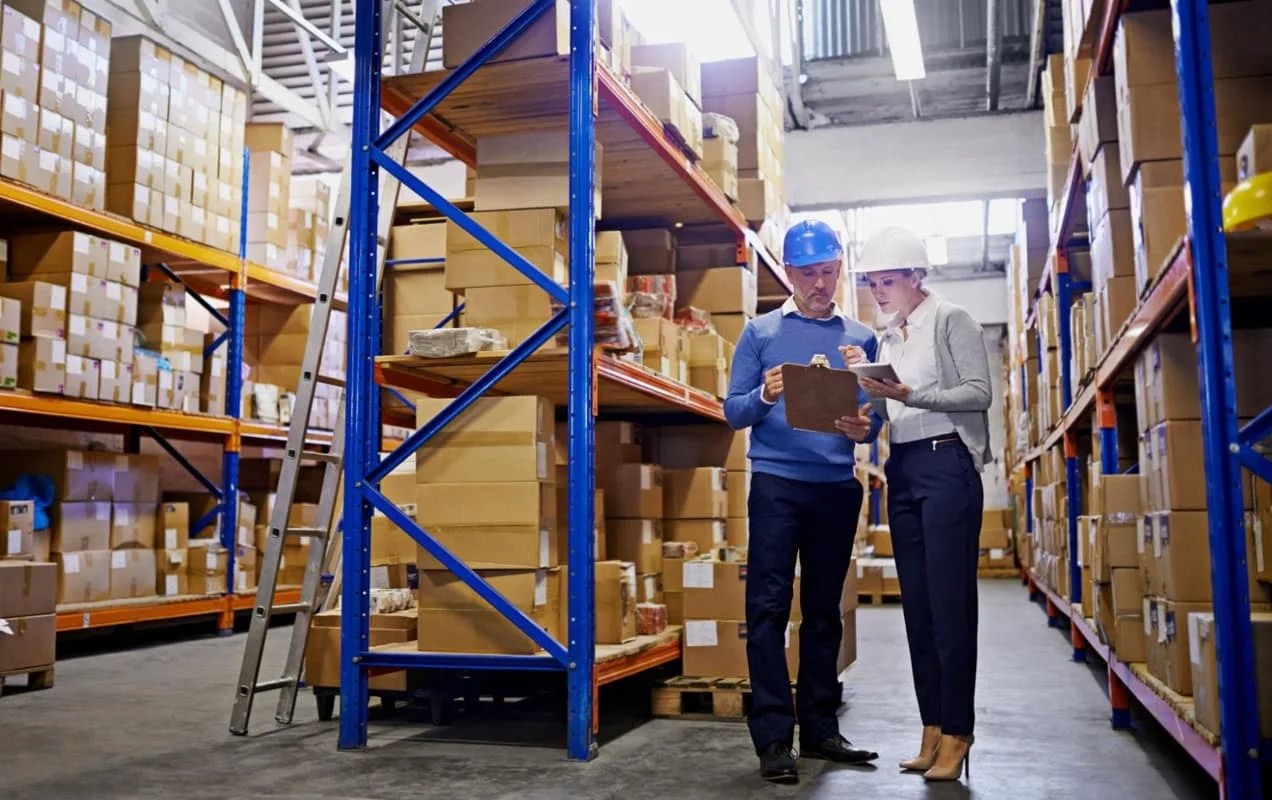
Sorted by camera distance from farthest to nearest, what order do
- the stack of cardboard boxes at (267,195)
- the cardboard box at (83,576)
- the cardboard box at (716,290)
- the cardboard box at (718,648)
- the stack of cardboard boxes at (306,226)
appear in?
the stack of cardboard boxes at (306,226) < the stack of cardboard boxes at (267,195) < the cardboard box at (83,576) < the cardboard box at (716,290) < the cardboard box at (718,648)

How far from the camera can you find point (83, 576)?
8.00 meters

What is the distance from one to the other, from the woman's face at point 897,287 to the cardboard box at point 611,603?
1.87m

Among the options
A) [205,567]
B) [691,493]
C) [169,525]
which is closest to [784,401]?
[691,493]

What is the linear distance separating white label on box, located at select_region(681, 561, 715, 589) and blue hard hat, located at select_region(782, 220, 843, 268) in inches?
72.0

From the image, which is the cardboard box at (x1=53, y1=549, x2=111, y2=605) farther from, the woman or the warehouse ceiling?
the warehouse ceiling

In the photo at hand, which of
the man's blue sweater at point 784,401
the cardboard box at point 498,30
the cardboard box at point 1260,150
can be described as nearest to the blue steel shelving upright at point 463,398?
the cardboard box at point 498,30

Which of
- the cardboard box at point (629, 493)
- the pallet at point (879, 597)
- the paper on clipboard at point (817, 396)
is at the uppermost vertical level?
the paper on clipboard at point (817, 396)

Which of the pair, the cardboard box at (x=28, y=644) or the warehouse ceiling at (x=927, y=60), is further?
the warehouse ceiling at (x=927, y=60)

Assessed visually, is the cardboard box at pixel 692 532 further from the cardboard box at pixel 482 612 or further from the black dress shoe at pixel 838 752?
the black dress shoe at pixel 838 752

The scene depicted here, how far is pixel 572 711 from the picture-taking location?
4312mm

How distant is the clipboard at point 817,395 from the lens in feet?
12.5

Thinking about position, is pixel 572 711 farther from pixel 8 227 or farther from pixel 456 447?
pixel 8 227

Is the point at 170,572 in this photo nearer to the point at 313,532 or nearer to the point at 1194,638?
the point at 313,532

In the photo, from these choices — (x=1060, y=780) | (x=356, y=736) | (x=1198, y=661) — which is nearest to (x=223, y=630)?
(x=356, y=736)
